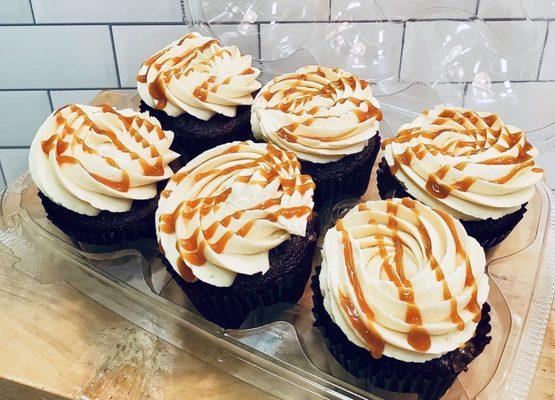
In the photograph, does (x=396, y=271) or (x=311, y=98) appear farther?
(x=311, y=98)

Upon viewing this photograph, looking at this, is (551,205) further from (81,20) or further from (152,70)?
(81,20)

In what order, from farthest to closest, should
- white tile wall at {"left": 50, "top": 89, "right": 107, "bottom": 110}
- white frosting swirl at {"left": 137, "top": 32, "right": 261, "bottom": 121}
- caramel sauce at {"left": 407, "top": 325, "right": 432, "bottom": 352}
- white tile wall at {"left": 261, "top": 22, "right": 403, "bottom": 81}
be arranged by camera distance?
white tile wall at {"left": 50, "top": 89, "right": 107, "bottom": 110} < white tile wall at {"left": 261, "top": 22, "right": 403, "bottom": 81} < white frosting swirl at {"left": 137, "top": 32, "right": 261, "bottom": 121} < caramel sauce at {"left": 407, "top": 325, "right": 432, "bottom": 352}

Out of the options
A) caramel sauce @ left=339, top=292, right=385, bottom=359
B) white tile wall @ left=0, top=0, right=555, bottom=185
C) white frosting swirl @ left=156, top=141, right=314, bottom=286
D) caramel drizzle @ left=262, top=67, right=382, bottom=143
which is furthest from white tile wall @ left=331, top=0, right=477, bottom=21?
caramel sauce @ left=339, top=292, right=385, bottom=359

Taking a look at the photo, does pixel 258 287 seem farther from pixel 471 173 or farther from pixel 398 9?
pixel 398 9

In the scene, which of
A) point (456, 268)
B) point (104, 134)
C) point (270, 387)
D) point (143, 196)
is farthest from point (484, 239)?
point (104, 134)

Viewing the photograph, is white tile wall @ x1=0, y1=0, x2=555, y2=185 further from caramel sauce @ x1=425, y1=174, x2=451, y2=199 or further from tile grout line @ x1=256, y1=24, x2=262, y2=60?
caramel sauce @ x1=425, y1=174, x2=451, y2=199

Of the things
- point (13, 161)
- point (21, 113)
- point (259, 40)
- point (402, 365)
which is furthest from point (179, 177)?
point (13, 161)
